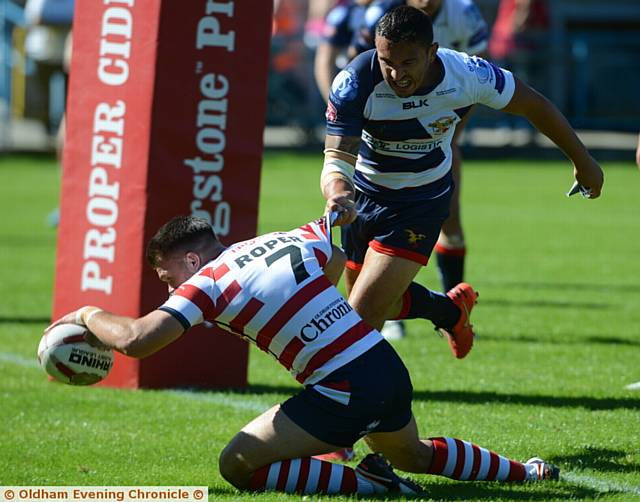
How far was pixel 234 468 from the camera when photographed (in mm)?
4953

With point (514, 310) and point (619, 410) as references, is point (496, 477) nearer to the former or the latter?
point (619, 410)

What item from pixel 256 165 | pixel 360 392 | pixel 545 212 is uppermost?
pixel 256 165

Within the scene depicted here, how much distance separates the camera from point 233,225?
712cm

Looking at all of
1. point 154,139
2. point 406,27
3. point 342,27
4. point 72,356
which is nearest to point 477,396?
point 154,139

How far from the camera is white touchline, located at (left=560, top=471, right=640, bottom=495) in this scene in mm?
5012

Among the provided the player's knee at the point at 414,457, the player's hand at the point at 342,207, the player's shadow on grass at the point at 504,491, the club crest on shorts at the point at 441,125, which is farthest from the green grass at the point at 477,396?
the club crest on shorts at the point at 441,125

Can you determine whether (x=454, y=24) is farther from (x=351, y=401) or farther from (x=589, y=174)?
(x=351, y=401)

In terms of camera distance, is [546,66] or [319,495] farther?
[546,66]

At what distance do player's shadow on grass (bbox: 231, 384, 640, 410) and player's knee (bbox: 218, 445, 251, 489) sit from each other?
208 centimetres

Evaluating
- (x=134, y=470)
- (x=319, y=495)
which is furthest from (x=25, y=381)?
(x=319, y=495)

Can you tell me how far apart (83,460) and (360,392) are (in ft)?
4.90

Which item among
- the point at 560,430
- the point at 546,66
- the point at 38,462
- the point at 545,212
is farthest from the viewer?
the point at 546,66

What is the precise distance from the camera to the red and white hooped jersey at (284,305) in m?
4.80

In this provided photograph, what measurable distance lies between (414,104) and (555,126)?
714mm
